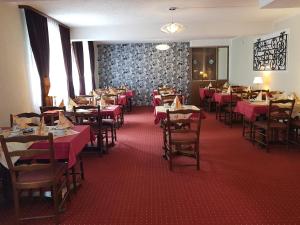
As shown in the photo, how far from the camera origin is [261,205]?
3.21 meters

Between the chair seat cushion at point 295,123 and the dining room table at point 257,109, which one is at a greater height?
the dining room table at point 257,109

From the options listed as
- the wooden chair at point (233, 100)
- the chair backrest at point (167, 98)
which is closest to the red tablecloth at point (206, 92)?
the wooden chair at point (233, 100)

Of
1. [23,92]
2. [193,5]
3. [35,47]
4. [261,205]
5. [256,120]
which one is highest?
[193,5]

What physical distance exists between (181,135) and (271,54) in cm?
461

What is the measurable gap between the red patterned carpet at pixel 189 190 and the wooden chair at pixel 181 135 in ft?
0.67

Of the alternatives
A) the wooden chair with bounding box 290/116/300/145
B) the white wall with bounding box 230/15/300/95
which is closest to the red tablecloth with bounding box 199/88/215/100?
the white wall with bounding box 230/15/300/95

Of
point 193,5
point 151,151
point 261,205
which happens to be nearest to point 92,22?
point 193,5

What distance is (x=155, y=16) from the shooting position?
22.3 ft

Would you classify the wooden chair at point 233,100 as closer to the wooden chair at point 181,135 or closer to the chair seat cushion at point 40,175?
the wooden chair at point 181,135

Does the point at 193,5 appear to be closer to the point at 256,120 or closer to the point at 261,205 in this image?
the point at 256,120

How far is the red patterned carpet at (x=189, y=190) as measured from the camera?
3.00m

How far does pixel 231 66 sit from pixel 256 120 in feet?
19.0

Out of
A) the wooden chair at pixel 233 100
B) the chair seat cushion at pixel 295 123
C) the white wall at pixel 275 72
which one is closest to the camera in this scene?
the chair seat cushion at pixel 295 123

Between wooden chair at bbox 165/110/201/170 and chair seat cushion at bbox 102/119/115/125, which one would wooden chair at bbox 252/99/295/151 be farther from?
chair seat cushion at bbox 102/119/115/125
